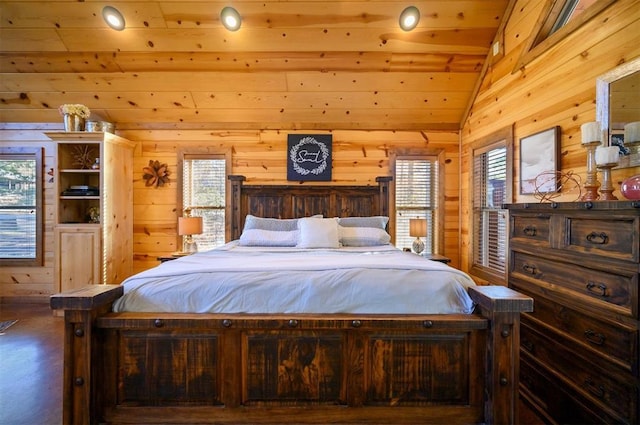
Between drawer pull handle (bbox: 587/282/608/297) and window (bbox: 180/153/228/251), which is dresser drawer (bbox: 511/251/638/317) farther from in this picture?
window (bbox: 180/153/228/251)

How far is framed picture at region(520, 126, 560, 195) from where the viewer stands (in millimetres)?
2412

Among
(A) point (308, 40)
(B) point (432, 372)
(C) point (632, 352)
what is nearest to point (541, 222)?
(C) point (632, 352)

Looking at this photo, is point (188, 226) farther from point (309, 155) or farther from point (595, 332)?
point (595, 332)

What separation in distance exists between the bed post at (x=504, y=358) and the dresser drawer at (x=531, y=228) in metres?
0.52

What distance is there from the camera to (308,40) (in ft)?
10.8

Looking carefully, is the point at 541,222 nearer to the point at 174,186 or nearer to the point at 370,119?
the point at 370,119

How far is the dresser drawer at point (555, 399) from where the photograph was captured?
156 centimetres

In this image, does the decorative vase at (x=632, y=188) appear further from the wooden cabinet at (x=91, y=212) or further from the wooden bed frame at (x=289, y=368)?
the wooden cabinet at (x=91, y=212)

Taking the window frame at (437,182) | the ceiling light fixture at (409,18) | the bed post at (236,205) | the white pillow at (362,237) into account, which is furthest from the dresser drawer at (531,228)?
the bed post at (236,205)

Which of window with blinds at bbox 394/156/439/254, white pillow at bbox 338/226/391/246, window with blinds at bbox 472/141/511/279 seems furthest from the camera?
window with blinds at bbox 394/156/439/254

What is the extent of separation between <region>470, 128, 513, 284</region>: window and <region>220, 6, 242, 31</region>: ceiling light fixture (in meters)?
2.82

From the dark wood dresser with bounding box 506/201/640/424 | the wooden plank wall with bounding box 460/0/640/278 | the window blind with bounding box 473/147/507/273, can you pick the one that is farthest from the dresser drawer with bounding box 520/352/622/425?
the window blind with bounding box 473/147/507/273

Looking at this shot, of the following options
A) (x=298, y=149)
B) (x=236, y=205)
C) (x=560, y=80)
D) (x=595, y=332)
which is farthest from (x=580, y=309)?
(x=236, y=205)

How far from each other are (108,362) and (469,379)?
192 cm
